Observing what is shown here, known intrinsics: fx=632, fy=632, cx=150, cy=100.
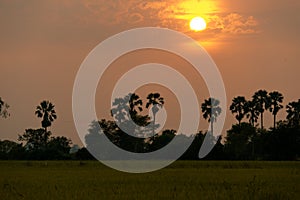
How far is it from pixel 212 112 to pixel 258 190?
8397 cm

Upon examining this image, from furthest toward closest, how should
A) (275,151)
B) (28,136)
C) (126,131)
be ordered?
(28,136) → (126,131) → (275,151)

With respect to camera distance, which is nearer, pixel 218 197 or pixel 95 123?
pixel 218 197

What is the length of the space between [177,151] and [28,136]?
2934cm

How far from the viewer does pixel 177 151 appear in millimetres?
94625

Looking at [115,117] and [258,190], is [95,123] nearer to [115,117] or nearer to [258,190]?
[115,117]

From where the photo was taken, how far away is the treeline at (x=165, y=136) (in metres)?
85.8

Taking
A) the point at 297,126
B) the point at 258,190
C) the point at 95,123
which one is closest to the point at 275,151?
the point at 297,126

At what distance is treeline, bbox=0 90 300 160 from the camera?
85.8 meters

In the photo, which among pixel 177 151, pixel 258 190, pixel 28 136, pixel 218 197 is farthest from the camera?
pixel 28 136

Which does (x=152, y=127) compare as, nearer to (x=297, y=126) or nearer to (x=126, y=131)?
(x=126, y=131)

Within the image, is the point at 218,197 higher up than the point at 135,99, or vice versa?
the point at 135,99

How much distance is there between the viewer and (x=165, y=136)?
100 metres

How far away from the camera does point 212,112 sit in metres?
107

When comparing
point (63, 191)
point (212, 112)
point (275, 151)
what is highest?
point (212, 112)
